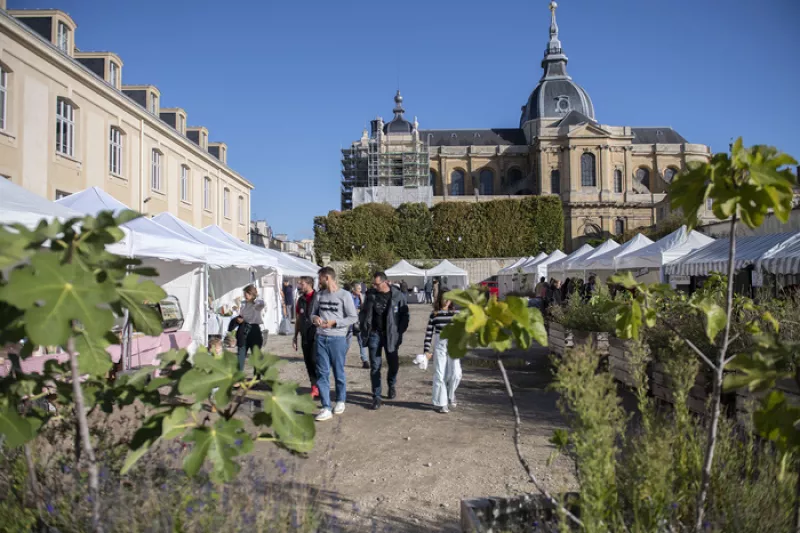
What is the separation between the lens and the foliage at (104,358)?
59.9 inches

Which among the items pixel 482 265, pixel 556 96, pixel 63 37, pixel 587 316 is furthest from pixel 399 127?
pixel 587 316

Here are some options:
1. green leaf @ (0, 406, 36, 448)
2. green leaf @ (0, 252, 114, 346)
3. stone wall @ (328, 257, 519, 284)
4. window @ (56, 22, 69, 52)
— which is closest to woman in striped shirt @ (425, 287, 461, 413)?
green leaf @ (0, 406, 36, 448)

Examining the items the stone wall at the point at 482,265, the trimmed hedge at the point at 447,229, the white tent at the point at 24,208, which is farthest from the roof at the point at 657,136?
the white tent at the point at 24,208

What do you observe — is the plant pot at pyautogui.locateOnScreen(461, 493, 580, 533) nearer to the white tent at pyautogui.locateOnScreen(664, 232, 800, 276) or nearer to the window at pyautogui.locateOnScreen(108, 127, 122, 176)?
the white tent at pyautogui.locateOnScreen(664, 232, 800, 276)

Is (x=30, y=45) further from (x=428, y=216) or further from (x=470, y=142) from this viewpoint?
(x=470, y=142)

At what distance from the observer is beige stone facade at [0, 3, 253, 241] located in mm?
14477

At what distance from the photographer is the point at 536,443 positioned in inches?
210

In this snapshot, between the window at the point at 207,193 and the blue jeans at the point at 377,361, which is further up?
the window at the point at 207,193

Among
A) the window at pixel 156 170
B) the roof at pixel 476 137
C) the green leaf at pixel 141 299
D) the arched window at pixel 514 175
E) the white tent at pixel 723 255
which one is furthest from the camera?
the roof at pixel 476 137

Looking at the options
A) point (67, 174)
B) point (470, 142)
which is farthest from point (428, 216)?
point (67, 174)

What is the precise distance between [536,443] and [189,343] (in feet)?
17.5

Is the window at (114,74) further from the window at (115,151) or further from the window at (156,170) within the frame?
the window at (156,170)

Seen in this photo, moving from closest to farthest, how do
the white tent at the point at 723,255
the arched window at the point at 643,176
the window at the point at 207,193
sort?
the white tent at the point at 723,255
the window at the point at 207,193
the arched window at the point at 643,176

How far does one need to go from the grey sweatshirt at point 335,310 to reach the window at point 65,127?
1344 centimetres
